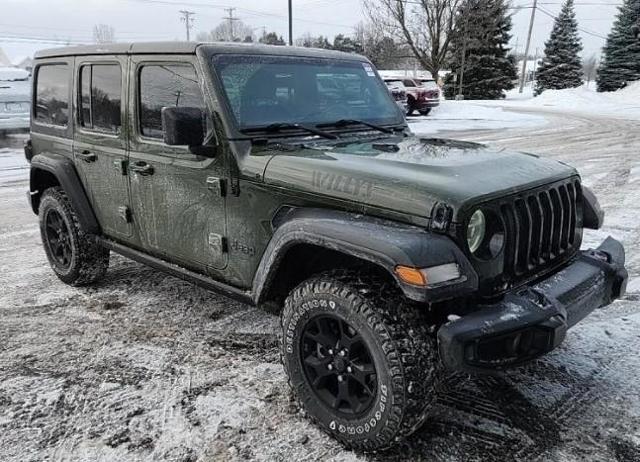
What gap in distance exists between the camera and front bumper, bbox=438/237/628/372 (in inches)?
90.2

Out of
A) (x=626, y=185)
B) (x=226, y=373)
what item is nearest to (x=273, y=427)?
(x=226, y=373)

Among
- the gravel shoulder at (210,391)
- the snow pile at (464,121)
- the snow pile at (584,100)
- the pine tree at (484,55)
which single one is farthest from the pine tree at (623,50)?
the gravel shoulder at (210,391)

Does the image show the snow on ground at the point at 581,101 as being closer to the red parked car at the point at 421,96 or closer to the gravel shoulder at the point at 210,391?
the red parked car at the point at 421,96

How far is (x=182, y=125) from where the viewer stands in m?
2.97

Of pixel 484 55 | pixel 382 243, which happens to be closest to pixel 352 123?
pixel 382 243

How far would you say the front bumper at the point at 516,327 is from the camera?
2.29 metres

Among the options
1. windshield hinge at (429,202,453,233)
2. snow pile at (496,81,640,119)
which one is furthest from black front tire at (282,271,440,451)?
snow pile at (496,81,640,119)

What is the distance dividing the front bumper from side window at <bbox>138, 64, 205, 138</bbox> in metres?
1.93

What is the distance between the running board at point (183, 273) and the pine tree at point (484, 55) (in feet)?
122

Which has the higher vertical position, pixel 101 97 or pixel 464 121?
pixel 101 97

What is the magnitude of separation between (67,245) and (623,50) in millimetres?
43440

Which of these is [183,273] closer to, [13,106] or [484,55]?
[13,106]

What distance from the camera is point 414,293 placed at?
2.27 meters

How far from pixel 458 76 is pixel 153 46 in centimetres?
4023
